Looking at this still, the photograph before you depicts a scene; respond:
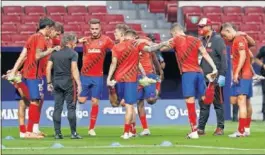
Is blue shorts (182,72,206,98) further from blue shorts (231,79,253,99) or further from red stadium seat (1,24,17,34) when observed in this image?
red stadium seat (1,24,17,34)

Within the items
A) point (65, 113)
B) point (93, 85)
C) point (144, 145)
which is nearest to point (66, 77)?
point (93, 85)

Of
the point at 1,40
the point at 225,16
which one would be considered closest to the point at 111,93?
the point at 1,40

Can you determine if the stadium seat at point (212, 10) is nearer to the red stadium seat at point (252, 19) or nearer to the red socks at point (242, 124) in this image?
the red stadium seat at point (252, 19)


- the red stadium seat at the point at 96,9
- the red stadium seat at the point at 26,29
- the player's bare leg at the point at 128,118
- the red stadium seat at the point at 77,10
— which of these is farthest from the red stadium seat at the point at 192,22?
the player's bare leg at the point at 128,118

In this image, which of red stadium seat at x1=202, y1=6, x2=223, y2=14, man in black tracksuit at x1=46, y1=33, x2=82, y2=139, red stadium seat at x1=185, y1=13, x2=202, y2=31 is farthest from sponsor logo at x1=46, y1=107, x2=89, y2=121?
red stadium seat at x1=202, y1=6, x2=223, y2=14

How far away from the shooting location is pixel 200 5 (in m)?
33.5

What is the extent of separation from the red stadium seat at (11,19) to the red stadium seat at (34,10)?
655mm

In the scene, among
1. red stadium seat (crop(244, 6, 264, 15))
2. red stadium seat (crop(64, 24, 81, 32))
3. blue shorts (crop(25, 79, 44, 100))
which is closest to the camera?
blue shorts (crop(25, 79, 44, 100))

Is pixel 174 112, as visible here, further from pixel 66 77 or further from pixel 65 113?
pixel 66 77

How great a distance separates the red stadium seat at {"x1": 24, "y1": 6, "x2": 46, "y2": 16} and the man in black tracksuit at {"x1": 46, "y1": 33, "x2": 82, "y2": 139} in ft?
45.1

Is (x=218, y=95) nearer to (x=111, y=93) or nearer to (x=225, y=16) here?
(x=111, y=93)

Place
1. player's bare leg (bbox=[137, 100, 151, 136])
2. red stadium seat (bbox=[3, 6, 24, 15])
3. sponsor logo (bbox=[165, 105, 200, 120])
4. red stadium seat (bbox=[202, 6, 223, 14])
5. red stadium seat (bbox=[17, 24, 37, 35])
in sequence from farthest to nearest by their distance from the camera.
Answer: red stadium seat (bbox=[202, 6, 223, 14]) < red stadium seat (bbox=[3, 6, 24, 15]) < red stadium seat (bbox=[17, 24, 37, 35]) < sponsor logo (bbox=[165, 105, 200, 120]) < player's bare leg (bbox=[137, 100, 151, 136])

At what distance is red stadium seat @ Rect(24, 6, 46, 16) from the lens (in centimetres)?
3059

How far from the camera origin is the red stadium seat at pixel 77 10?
102ft
